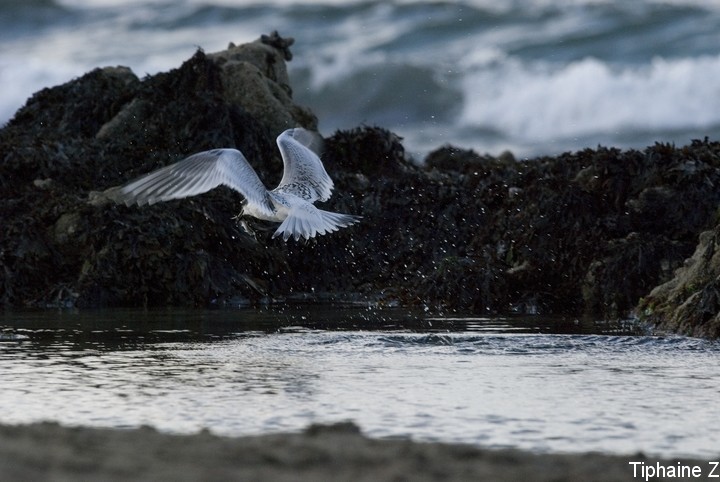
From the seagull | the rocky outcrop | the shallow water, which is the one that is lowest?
the shallow water

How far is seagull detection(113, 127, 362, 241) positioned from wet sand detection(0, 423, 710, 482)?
4.22m

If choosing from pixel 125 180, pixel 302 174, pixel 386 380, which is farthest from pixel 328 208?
pixel 386 380

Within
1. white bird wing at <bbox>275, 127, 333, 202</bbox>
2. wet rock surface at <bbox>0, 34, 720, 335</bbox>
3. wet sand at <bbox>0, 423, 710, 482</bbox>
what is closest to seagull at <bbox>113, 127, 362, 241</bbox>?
white bird wing at <bbox>275, 127, 333, 202</bbox>

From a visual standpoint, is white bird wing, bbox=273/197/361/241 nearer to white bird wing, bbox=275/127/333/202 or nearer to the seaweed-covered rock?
white bird wing, bbox=275/127/333/202

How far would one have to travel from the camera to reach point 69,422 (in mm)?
5758

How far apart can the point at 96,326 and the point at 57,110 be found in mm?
8078

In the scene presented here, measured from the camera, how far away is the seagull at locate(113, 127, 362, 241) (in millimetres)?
9203

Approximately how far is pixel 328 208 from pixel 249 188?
5.65 m

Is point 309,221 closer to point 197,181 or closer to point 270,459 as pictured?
point 197,181

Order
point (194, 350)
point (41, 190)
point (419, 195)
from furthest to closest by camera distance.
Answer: point (419, 195)
point (41, 190)
point (194, 350)

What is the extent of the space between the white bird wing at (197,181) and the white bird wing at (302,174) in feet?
2.59

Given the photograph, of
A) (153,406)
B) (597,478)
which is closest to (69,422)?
(153,406)

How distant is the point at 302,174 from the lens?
11.1 metres

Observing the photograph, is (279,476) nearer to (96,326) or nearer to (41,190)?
(96,326)
